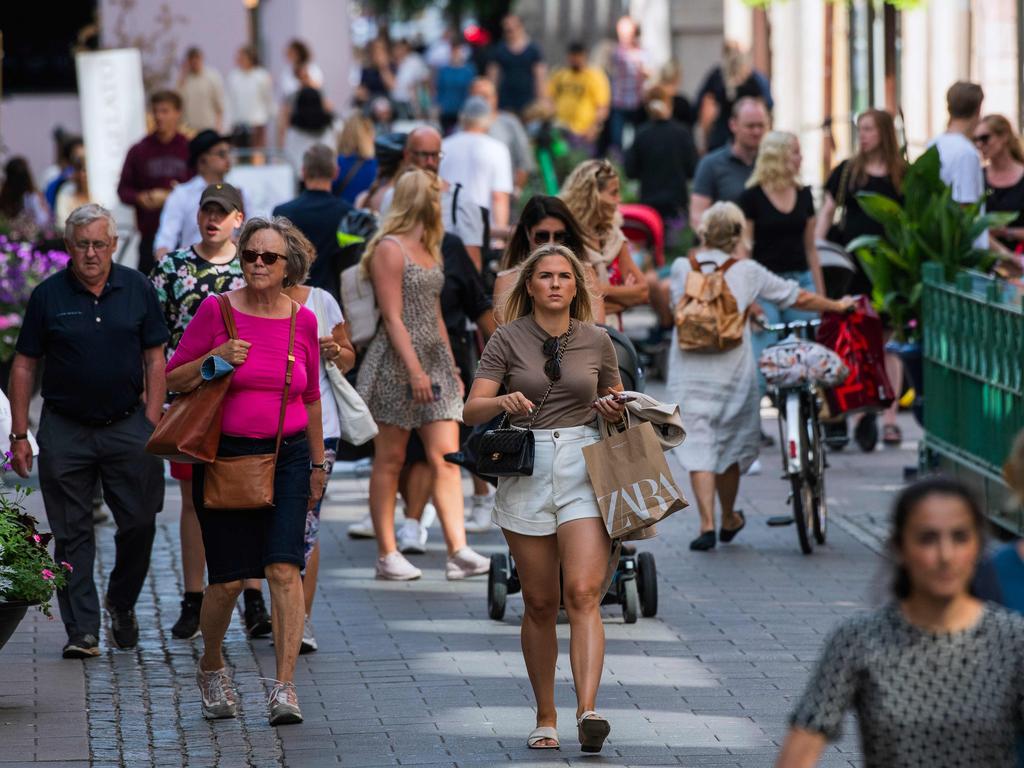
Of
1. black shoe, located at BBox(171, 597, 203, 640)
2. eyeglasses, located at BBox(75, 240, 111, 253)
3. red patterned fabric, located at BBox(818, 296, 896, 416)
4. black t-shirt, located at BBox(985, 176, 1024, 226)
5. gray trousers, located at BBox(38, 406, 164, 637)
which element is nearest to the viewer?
eyeglasses, located at BBox(75, 240, 111, 253)

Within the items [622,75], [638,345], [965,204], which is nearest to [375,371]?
[965,204]

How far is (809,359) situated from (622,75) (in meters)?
17.0

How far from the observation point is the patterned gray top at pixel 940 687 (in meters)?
4.05

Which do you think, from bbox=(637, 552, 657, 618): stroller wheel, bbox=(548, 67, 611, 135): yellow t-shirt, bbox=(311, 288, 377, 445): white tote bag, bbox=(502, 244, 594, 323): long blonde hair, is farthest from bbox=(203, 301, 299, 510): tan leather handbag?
bbox=(548, 67, 611, 135): yellow t-shirt

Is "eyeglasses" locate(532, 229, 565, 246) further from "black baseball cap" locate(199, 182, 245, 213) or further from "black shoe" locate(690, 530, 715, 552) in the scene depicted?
"black shoe" locate(690, 530, 715, 552)

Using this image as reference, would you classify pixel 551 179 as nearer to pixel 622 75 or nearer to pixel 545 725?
pixel 622 75

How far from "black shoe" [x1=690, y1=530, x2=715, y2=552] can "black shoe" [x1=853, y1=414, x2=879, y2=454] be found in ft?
11.1

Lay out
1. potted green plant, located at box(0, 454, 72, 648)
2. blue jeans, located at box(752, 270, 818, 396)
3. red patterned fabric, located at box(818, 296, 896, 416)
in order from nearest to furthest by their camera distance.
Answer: potted green plant, located at box(0, 454, 72, 648) < red patterned fabric, located at box(818, 296, 896, 416) < blue jeans, located at box(752, 270, 818, 396)

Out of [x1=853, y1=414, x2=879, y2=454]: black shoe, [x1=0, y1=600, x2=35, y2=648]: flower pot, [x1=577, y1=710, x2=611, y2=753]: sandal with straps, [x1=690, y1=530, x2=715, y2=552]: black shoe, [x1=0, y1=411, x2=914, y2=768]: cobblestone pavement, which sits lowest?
[x1=853, y1=414, x2=879, y2=454]: black shoe

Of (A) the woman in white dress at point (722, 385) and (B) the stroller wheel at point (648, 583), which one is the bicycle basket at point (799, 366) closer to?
(A) the woman in white dress at point (722, 385)

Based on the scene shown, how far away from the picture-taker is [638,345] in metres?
17.0

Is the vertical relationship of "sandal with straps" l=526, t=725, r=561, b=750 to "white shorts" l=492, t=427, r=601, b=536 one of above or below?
below

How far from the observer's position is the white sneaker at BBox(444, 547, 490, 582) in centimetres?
1003

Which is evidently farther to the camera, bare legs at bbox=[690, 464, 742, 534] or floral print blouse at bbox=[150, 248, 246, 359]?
bare legs at bbox=[690, 464, 742, 534]
